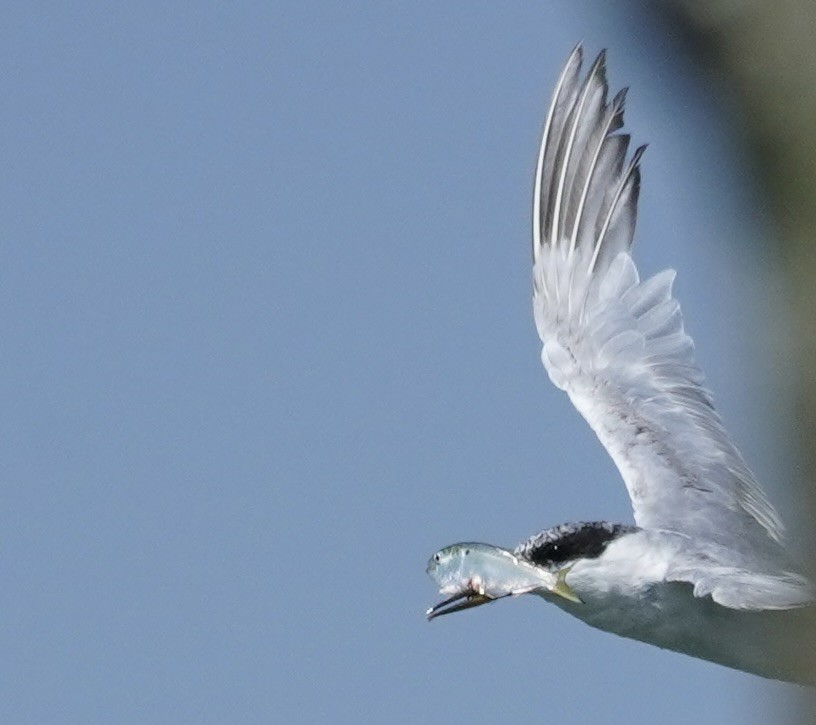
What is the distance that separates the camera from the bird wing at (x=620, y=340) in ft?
22.6

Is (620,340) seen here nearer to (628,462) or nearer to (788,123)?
(628,462)

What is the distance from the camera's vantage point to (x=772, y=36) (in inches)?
49.8

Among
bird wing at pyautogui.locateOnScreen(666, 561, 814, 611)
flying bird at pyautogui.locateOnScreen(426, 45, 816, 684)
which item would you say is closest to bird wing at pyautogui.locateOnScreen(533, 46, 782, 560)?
flying bird at pyautogui.locateOnScreen(426, 45, 816, 684)

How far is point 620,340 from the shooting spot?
26.2ft

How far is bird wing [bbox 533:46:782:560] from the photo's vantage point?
6.89m

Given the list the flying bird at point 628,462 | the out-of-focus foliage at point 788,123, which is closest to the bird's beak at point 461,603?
the flying bird at point 628,462

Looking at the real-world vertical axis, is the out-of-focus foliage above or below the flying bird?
below

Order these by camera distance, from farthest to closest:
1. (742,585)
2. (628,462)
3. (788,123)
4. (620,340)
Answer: (620,340), (628,462), (742,585), (788,123)

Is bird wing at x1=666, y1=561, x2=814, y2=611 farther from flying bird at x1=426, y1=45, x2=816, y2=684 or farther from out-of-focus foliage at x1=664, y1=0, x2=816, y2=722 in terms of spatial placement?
out-of-focus foliage at x1=664, y1=0, x2=816, y2=722

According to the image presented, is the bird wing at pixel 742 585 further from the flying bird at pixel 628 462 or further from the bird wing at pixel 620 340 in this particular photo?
the bird wing at pixel 620 340

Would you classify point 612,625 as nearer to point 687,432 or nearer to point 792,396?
point 687,432

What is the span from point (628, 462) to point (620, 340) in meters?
1.02

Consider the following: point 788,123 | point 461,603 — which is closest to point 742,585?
point 461,603

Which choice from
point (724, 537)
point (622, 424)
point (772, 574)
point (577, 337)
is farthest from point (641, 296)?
point (772, 574)
